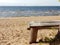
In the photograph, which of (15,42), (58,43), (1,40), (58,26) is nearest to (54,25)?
(58,26)

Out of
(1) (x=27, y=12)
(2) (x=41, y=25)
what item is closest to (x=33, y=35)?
(2) (x=41, y=25)

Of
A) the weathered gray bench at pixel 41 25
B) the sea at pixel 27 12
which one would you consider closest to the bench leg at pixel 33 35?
the weathered gray bench at pixel 41 25

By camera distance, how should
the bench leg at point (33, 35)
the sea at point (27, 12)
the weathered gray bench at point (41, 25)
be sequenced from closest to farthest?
the weathered gray bench at point (41, 25)
the bench leg at point (33, 35)
the sea at point (27, 12)

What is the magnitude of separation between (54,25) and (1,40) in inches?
114

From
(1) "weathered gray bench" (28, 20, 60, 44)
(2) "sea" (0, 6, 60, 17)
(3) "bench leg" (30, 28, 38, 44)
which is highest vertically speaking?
(1) "weathered gray bench" (28, 20, 60, 44)

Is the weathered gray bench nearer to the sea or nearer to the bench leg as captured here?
the bench leg

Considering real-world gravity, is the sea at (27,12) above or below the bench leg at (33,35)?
below

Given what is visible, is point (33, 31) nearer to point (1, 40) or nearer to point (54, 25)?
point (54, 25)

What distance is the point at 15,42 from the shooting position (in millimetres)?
6809

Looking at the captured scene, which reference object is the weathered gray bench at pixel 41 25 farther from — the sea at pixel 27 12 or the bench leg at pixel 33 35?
the sea at pixel 27 12

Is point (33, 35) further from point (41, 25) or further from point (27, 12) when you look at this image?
point (27, 12)

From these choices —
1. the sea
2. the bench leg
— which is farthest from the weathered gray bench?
the sea

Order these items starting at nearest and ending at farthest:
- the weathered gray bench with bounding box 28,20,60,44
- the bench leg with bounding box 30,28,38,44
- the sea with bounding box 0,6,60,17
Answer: the weathered gray bench with bounding box 28,20,60,44 < the bench leg with bounding box 30,28,38,44 < the sea with bounding box 0,6,60,17

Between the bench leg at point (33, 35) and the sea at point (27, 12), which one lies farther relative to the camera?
the sea at point (27, 12)
